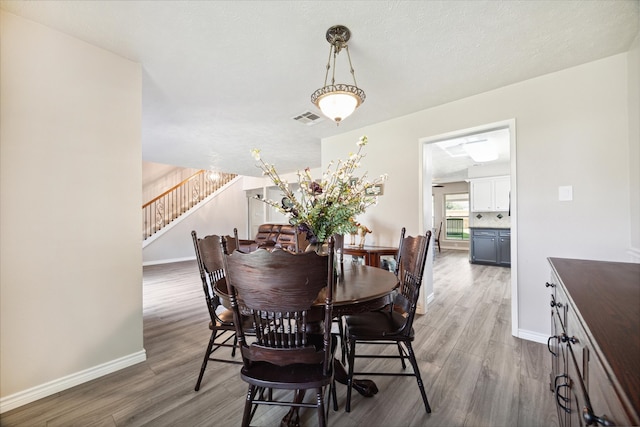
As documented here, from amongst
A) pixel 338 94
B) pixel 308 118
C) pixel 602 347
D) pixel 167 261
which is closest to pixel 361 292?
Result: pixel 602 347

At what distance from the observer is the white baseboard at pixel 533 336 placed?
2.41m

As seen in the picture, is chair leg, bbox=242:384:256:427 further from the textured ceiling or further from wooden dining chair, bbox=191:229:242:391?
the textured ceiling

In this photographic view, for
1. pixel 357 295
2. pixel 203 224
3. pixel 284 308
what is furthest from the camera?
pixel 203 224

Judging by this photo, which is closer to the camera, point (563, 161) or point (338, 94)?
point (338, 94)

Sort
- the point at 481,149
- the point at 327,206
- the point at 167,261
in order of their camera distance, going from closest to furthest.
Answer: the point at 327,206 < the point at 481,149 < the point at 167,261

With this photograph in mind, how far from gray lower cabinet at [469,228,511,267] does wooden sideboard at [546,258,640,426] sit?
18.4 ft

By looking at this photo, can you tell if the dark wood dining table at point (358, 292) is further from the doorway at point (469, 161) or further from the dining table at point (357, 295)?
the doorway at point (469, 161)

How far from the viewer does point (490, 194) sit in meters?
6.68

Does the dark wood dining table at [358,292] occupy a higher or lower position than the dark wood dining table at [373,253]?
higher

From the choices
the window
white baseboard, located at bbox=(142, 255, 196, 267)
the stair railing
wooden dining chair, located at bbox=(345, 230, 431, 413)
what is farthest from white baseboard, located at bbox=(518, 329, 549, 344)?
the stair railing

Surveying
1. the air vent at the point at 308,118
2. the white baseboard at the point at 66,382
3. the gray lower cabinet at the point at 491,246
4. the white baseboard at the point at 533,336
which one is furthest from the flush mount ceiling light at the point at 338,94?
the gray lower cabinet at the point at 491,246

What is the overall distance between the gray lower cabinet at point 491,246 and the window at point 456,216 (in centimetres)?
303

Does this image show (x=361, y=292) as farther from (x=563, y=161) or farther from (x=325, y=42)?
(x=563, y=161)

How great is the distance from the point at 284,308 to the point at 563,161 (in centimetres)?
286
